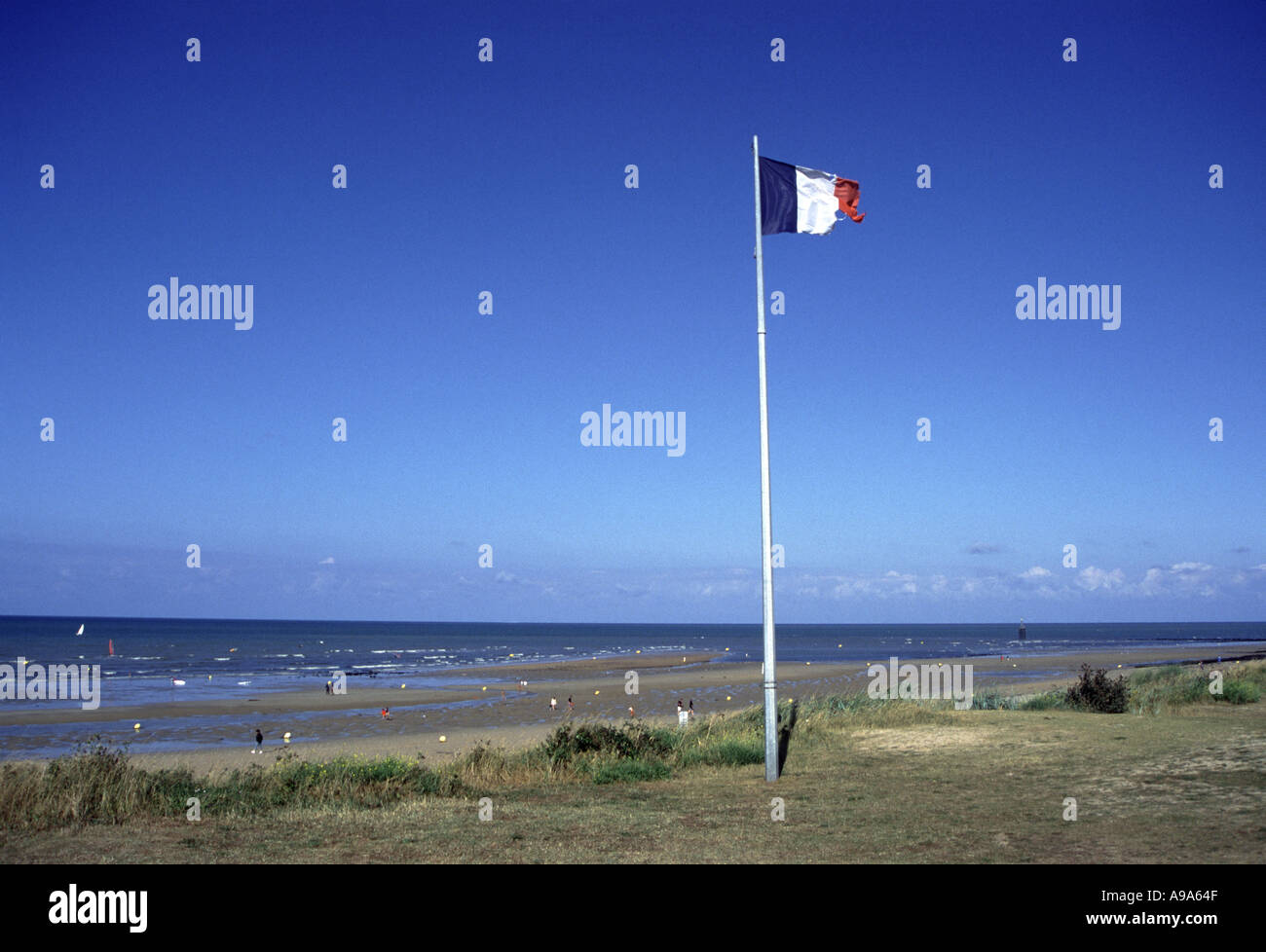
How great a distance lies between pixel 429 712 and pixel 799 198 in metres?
30.8

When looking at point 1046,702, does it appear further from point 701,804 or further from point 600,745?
point 701,804

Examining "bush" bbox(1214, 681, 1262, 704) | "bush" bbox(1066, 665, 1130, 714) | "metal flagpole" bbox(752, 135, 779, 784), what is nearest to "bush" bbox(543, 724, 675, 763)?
"metal flagpole" bbox(752, 135, 779, 784)

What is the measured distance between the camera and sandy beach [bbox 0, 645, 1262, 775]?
29.0 m

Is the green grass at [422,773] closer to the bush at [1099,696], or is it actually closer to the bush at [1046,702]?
the bush at [1099,696]

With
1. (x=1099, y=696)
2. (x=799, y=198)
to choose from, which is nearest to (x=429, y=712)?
(x=1099, y=696)

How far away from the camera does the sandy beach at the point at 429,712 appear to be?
29.0 metres

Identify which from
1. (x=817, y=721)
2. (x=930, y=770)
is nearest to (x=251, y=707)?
(x=817, y=721)

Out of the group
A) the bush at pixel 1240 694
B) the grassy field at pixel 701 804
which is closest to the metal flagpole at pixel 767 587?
the grassy field at pixel 701 804

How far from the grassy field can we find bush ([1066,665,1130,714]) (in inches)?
184

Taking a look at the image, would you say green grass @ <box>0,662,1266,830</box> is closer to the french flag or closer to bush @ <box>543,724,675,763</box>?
bush @ <box>543,724,675,763</box>

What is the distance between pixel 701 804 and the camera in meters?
12.9

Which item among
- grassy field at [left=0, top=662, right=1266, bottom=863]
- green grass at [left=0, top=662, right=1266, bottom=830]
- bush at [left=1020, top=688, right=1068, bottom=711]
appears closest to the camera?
grassy field at [left=0, top=662, right=1266, bottom=863]

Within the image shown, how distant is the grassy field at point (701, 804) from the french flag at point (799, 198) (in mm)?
8924
